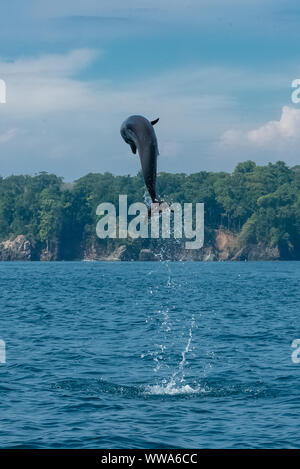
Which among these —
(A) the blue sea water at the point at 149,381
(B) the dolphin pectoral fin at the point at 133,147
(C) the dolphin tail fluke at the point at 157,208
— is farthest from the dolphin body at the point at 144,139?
(A) the blue sea water at the point at 149,381

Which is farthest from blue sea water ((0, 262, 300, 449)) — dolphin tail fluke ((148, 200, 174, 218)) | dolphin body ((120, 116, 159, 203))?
dolphin body ((120, 116, 159, 203))

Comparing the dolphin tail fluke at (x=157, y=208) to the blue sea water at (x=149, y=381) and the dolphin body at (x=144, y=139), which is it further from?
the blue sea water at (x=149, y=381)

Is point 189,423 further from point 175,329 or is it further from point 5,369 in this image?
point 175,329

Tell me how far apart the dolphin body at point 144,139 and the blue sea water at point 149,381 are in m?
11.8

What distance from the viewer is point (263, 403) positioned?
997 inches

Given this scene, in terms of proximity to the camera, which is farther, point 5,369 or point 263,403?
point 5,369

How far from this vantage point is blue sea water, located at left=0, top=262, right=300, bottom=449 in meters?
21.7

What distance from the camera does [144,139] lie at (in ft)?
34.8

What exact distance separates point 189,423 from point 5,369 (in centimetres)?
1118

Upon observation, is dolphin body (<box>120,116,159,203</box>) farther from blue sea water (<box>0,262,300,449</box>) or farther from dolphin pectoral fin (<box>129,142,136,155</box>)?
blue sea water (<box>0,262,300,449</box>)

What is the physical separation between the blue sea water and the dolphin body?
11.8m

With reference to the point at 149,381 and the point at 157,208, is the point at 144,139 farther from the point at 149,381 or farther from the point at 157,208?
the point at 149,381

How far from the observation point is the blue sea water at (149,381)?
21688mm
